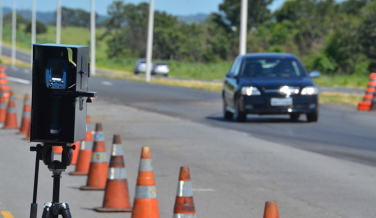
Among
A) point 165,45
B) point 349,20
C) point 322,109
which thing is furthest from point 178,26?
point 322,109

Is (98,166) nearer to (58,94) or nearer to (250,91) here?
(58,94)

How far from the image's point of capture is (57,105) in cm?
498

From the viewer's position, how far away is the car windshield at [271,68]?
61.2ft

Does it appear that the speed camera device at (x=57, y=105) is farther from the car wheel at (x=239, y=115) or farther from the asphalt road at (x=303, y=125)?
the car wheel at (x=239, y=115)

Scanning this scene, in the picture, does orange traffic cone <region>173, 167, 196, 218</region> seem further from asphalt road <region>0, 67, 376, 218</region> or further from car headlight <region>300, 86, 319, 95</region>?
car headlight <region>300, 86, 319, 95</region>

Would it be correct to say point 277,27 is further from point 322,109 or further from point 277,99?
point 277,99

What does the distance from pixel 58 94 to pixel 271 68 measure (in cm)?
1412

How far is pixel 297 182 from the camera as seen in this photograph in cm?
970

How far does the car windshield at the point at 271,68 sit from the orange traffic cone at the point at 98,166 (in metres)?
10.0

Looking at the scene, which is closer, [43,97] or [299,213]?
[43,97]

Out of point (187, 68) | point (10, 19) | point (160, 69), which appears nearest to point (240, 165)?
point (160, 69)

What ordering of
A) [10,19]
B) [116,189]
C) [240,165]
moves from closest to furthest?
[116,189]
[240,165]
[10,19]

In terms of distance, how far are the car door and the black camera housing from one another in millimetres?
13518

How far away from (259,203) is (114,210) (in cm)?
158
